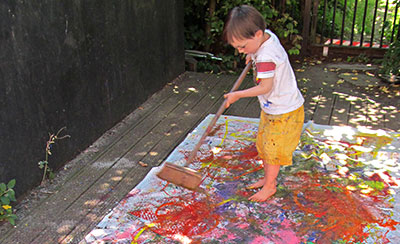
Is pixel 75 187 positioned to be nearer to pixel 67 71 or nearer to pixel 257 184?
pixel 67 71

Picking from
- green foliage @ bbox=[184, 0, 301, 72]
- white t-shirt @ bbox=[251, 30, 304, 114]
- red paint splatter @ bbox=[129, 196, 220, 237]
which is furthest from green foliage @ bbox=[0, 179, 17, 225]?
green foliage @ bbox=[184, 0, 301, 72]

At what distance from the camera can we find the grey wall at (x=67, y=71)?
2682 mm

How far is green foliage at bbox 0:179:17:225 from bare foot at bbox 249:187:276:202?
1.55 metres

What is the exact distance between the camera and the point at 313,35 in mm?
6836

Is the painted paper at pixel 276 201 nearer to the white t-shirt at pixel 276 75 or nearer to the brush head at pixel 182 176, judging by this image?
the brush head at pixel 182 176

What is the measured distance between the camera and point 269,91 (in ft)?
8.69

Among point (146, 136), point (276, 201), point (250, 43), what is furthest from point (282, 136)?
point (146, 136)

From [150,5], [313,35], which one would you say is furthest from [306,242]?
[313,35]

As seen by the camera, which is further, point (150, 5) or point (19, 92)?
point (150, 5)

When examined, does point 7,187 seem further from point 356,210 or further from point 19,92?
point 356,210

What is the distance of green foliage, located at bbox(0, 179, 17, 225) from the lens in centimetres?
257

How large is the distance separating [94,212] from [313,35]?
521cm

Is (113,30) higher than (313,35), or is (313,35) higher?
(113,30)

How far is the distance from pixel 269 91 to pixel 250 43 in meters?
0.33
